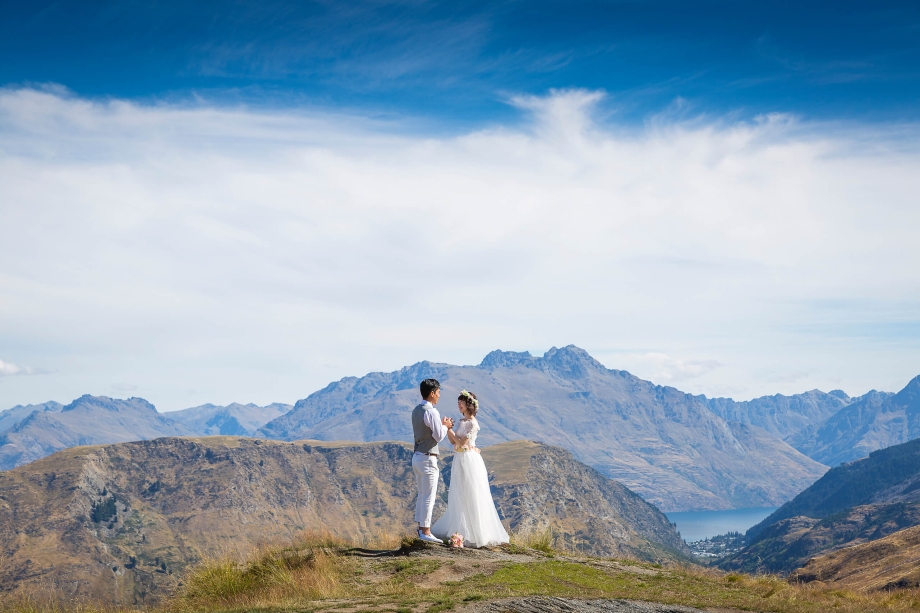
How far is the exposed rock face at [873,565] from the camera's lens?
1684 inches

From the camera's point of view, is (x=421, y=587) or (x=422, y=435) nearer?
(x=421, y=587)

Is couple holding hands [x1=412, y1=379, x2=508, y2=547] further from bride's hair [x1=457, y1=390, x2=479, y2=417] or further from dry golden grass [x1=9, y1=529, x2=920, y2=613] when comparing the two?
dry golden grass [x1=9, y1=529, x2=920, y2=613]

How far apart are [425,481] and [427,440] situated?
120 centimetres

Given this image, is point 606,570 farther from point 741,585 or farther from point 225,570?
point 225,570

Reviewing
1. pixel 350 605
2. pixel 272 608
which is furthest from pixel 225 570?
pixel 350 605

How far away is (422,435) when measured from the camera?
740 inches

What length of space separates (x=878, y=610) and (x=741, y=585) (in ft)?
14.2

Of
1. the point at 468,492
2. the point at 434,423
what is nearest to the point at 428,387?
the point at 434,423

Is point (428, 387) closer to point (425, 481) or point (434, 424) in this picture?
point (434, 424)

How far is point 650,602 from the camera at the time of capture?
1608 centimetres

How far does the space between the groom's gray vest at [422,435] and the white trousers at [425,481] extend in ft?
0.72

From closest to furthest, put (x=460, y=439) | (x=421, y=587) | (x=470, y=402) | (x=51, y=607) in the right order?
(x=421, y=587) < (x=51, y=607) < (x=460, y=439) < (x=470, y=402)

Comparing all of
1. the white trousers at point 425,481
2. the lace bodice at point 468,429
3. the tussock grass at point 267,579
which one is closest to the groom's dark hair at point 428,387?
the white trousers at point 425,481

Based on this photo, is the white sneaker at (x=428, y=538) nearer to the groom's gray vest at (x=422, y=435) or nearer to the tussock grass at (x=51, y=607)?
the groom's gray vest at (x=422, y=435)
